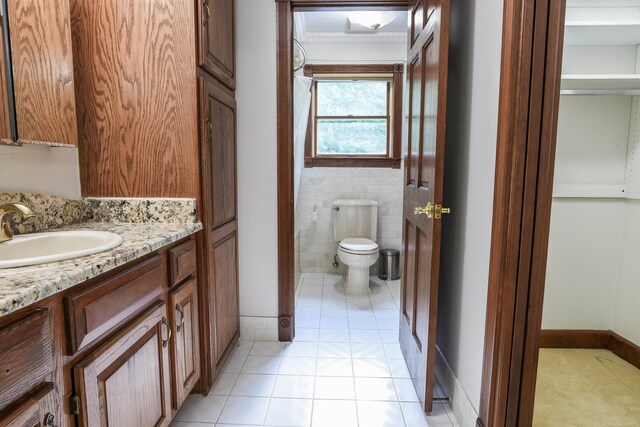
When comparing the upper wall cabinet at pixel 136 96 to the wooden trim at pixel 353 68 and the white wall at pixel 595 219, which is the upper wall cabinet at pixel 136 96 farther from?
the wooden trim at pixel 353 68

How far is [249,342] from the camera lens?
223cm

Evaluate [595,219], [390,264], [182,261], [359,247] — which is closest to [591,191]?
[595,219]

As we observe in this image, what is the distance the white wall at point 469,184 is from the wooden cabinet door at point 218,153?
1144 millimetres

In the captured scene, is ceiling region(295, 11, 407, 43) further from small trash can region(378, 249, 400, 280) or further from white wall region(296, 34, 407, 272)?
small trash can region(378, 249, 400, 280)

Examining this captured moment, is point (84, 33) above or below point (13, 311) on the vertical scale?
above

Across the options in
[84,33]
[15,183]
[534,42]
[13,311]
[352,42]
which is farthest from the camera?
[352,42]

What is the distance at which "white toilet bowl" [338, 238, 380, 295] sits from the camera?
3012mm

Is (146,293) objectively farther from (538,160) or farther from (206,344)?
(538,160)

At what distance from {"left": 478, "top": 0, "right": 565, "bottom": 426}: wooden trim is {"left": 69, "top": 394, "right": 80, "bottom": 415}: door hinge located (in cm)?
123

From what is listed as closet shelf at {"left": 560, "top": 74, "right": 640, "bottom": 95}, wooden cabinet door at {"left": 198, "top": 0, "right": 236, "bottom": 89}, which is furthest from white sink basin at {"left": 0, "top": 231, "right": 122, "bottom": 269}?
closet shelf at {"left": 560, "top": 74, "right": 640, "bottom": 95}

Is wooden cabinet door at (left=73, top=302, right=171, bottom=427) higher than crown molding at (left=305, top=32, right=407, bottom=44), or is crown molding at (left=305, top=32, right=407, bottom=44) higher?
crown molding at (left=305, top=32, right=407, bottom=44)

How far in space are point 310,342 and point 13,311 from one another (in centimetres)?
179

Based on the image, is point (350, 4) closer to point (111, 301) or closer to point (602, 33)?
point (602, 33)

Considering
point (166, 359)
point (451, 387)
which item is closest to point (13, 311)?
point (166, 359)
